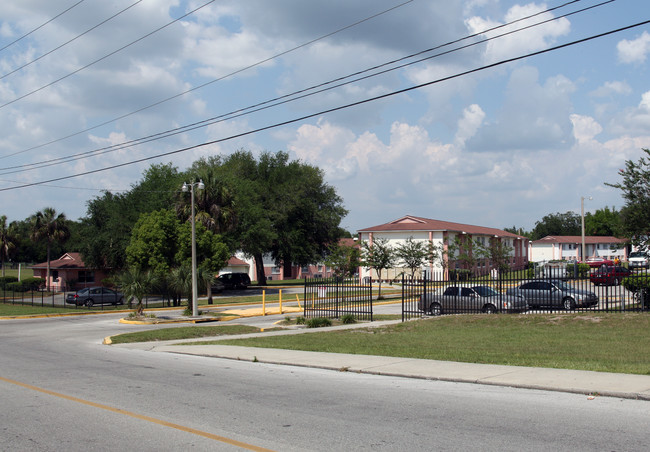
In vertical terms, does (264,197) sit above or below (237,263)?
above

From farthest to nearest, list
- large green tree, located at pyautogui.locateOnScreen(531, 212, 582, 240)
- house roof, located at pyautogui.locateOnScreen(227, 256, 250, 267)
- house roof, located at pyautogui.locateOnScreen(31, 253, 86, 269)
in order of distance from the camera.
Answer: large green tree, located at pyautogui.locateOnScreen(531, 212, 582, 240) → house roof, located at pyautogui.locateOnScreen(227, 256, 250, 267) → house roof, located at pyautogui.locateOnScreen(31, 253, 86, 269)

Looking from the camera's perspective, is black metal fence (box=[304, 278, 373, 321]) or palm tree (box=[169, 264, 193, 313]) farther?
palm tree (box=[169, 264, 193, 313])

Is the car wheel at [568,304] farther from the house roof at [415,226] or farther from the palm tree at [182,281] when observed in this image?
the house roof at [415,226]

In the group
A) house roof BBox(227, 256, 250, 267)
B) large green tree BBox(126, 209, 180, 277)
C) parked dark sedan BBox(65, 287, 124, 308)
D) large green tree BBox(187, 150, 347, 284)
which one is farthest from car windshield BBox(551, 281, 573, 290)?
house roof BBox(227, 256, 250, 267)

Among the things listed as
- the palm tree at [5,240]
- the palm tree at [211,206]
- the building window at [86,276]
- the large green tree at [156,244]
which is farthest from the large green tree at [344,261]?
the palm tree at [5,240]

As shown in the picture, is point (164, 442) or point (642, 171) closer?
point (164, 442)

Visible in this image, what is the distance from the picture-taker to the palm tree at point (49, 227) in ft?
237

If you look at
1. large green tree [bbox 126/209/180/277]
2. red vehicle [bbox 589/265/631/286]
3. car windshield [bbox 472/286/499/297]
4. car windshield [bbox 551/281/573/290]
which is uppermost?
large green tree [bbox 126/209/180/277]

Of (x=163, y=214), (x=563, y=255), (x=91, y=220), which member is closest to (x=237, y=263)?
(x=91, y=220)

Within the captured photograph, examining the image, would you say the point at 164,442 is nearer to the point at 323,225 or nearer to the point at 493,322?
the point at 493,322

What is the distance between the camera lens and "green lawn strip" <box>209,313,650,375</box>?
41.9 feet

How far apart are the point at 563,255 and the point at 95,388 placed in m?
108

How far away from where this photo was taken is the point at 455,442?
684cm

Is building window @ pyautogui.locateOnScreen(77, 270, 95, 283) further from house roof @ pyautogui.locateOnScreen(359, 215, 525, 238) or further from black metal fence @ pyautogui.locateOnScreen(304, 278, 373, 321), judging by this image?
black metal fence @ pyautogui.locateOnScreen(304, 278, 373, 321)
